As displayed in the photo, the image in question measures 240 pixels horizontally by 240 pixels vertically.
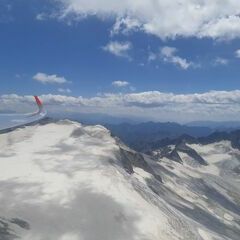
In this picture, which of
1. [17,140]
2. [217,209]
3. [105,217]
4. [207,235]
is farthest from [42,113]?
[217,209]

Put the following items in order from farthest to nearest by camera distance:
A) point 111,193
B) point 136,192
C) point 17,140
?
1. point 17,140
2. point 136,192
3. point 111,193

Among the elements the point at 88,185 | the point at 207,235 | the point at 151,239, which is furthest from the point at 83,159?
the point at 151,239

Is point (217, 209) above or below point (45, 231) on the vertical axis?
below

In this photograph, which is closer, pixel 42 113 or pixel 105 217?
pixel 105 217

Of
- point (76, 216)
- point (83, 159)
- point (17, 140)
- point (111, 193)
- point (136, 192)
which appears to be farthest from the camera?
point (17, 140)

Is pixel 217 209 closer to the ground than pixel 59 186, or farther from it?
closer to the ground

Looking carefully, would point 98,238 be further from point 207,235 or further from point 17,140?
point 17,140

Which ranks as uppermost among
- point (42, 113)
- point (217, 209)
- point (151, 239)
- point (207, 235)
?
point (42, 113)

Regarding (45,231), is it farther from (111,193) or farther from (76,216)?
(111,193)

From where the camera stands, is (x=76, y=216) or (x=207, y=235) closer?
(x=76, y=216)
